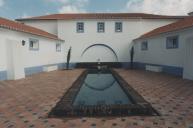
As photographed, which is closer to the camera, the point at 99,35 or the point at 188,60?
the point at 188,60

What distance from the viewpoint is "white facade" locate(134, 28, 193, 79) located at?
1172 cm

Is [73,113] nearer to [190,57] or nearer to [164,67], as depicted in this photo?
[190,57]

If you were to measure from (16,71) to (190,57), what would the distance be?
37.4ft

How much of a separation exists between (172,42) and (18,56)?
37.8ft

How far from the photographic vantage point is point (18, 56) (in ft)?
39.5

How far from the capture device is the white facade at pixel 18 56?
36.8 feet

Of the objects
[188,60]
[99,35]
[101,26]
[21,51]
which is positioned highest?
[101,26]

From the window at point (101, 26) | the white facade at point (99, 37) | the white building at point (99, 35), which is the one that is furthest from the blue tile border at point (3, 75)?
the window at point (101, 26)

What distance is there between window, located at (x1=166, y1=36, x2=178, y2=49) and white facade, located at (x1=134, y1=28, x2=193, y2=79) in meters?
0.24

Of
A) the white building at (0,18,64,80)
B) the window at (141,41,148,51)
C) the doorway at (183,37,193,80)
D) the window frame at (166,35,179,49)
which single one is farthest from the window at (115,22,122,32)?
the doorway at (183,37,193,80)

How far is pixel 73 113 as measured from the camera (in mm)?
5203

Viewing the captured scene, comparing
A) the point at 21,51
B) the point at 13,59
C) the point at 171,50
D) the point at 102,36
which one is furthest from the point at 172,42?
the point at 13,59

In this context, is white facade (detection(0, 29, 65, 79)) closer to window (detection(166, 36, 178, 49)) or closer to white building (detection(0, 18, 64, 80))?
white building (detection(0, 18, 64, 80))

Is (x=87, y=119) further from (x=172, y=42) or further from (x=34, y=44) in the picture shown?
(x=34, y=44)
